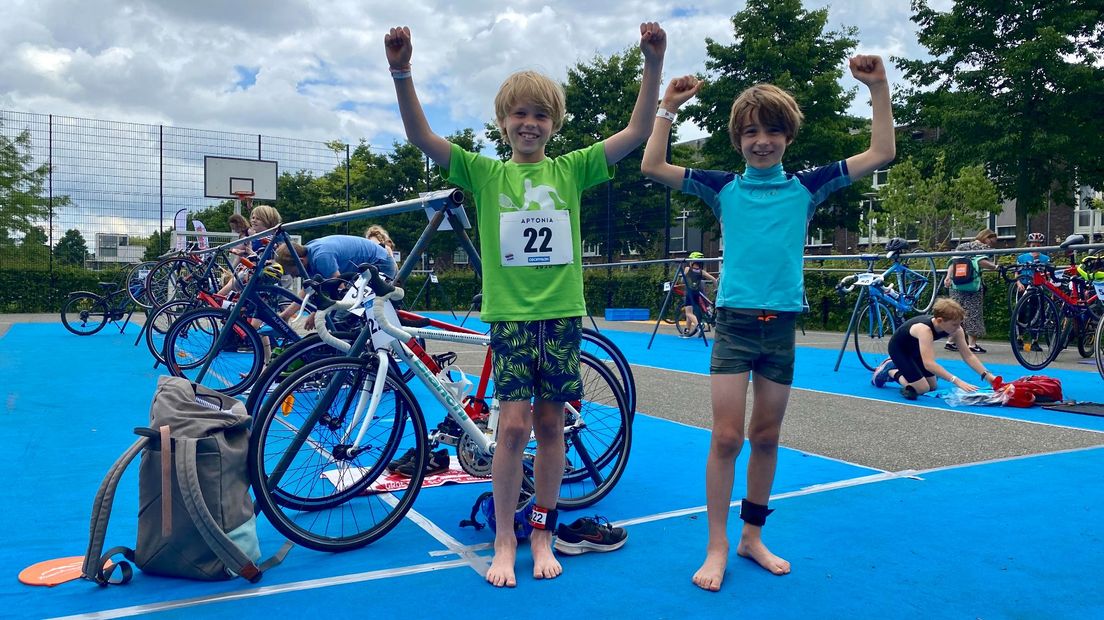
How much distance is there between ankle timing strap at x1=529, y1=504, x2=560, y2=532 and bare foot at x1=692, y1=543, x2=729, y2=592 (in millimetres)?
538

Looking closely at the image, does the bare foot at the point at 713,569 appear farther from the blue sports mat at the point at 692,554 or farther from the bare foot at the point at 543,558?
the bare foot at the point at 543,558

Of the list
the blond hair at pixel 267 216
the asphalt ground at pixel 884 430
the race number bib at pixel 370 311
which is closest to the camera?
the race number bib at pixel 370 311

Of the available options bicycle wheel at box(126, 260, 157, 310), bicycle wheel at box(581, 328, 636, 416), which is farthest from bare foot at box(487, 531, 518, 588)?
bicycle wheel at box(126, 260, 157, 310)

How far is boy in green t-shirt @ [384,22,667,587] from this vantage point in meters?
2.78

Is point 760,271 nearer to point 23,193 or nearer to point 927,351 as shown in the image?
point 927,351

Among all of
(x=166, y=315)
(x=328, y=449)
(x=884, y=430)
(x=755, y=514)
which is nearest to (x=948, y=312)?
(x=884, y=430)

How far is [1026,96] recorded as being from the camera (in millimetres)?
22109

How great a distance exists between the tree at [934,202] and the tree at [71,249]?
25.9 metres

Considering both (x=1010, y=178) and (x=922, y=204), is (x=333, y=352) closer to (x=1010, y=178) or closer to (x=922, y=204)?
(x=1010, y=178)

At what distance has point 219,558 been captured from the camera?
2693 mm

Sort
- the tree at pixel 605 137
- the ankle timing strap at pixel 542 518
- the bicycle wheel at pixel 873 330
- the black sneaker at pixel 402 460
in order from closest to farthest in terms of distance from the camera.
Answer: the ankle timing strap at pixel 542 518
the black sneaker at pixel 402 460
the bicycle wheel at pixel 873 330
the tree at pixel 605 137

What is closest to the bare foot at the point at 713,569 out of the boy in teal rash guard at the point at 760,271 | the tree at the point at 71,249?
the boy in teal rash guard at the point at 760,271

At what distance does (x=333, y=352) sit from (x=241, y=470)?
3.43ft

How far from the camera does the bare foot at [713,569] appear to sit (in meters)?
2.65
